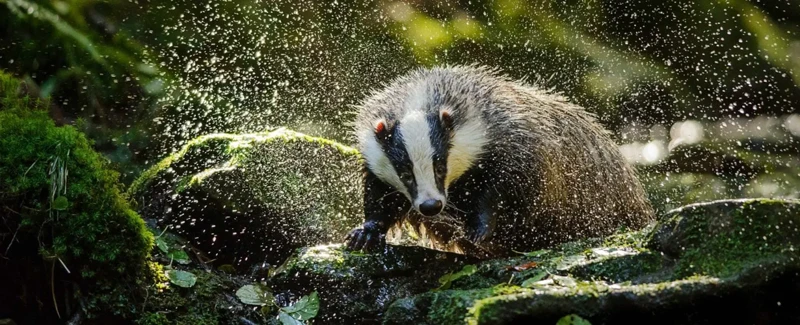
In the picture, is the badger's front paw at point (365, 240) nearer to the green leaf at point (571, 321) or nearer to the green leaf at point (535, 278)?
the green leaf at point (535, 278)

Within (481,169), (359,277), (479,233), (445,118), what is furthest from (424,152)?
(359,277)

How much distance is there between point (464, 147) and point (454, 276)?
0.95 m

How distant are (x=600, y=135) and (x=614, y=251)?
2018mm

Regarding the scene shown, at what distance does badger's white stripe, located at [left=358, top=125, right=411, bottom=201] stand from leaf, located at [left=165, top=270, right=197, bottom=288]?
1148 millimetres

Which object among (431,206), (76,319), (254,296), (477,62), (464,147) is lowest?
(76,319)

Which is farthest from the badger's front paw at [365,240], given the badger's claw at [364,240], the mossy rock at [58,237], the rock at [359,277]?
the mossy rock at [58,237]

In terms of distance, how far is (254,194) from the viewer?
4.74 metres

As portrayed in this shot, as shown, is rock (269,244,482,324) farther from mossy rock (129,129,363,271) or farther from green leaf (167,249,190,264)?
mossy rock (129,129,363,271)

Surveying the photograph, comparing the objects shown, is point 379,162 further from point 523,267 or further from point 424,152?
point 523,267

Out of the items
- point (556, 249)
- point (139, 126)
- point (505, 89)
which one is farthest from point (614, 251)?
point (139, 126)

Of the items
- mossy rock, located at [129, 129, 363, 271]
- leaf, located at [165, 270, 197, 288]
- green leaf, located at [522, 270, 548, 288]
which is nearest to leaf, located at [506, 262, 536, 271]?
green leaf, located at [522, 270, 548, 288]

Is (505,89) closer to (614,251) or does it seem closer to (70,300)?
(614,251)

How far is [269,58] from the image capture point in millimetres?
7293

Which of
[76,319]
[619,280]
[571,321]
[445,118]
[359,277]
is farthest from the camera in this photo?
[445,118]
